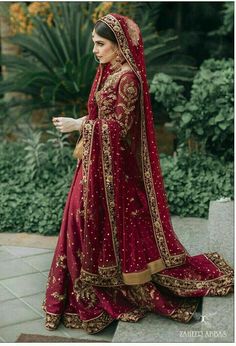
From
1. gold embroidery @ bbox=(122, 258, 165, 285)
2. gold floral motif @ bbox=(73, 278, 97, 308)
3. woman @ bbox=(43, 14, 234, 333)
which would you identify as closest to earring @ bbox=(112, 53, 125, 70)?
woman @ bbox=(43, 14, 234, 333)

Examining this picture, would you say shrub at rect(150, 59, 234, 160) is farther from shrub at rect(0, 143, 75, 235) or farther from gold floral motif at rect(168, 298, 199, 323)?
gold floral motif at rect(168, 298, 199, 323)

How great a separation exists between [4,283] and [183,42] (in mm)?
4905

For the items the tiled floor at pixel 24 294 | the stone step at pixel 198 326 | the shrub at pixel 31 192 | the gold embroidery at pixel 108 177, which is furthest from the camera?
the shrub at pixel 31 192

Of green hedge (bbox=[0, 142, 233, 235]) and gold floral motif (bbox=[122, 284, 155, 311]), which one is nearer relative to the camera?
gold floral motif (bbox=[122, 284, 155, 311])

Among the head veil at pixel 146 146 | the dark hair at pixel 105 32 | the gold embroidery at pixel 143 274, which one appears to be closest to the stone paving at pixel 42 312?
the gold embroidery at pixel 143 274

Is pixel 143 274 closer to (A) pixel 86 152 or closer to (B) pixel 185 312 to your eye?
(B) pixel 185 312

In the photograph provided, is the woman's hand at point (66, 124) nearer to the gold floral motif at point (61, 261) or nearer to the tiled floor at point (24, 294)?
the gold floral motif at point (61, 261)

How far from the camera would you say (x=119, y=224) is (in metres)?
3.28

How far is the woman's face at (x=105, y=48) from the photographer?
323cm

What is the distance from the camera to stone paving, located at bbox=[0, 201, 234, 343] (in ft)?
10.2

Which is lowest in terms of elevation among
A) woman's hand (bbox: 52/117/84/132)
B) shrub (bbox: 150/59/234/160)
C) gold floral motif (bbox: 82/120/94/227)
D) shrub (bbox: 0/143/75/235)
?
shrub (bbox: 0/143/75/235)

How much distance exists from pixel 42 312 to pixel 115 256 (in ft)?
2.37

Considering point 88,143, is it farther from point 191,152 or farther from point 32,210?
point 191,152

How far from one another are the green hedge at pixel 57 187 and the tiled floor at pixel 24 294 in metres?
0.43
